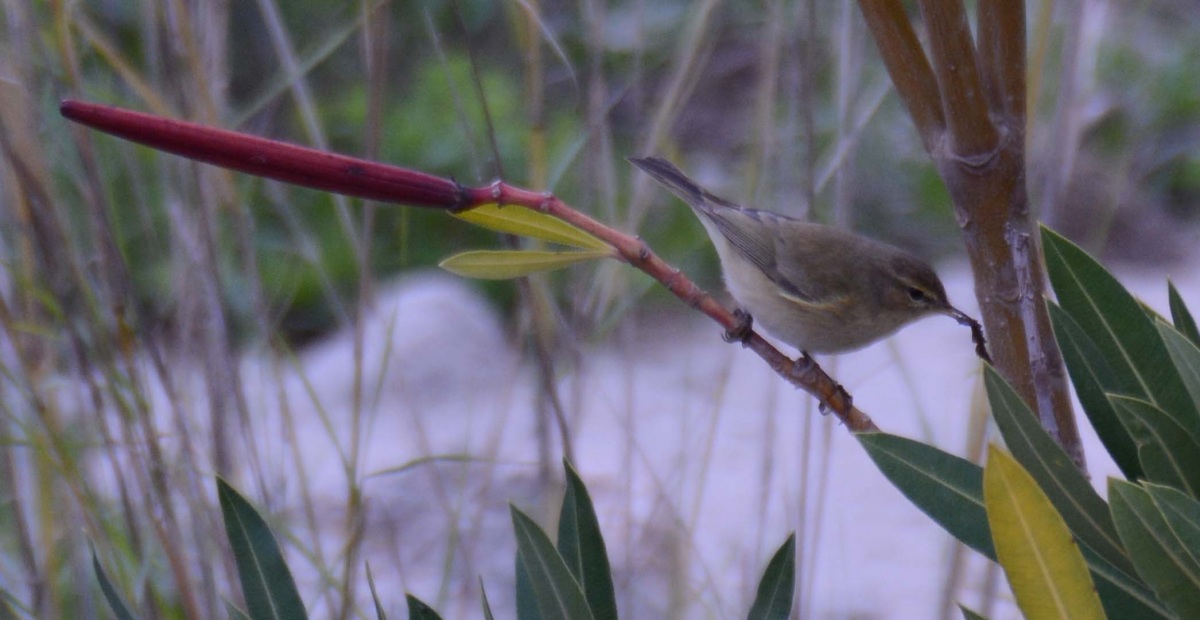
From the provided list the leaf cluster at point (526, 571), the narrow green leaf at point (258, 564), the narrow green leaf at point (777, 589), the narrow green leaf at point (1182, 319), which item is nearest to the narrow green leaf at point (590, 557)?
the leaf cluster at point (526, 571)

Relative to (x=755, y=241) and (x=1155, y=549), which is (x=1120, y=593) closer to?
(x=1155, y=549)

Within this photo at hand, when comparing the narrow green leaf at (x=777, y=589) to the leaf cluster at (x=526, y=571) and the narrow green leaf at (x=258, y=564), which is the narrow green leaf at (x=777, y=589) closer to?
the leaf cluster at (x=526, y=571)

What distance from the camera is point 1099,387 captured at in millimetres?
812

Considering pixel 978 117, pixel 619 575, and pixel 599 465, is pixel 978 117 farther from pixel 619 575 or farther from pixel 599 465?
pixel 599 465

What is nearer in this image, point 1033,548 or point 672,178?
point 1033,548

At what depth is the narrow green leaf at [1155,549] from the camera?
0.64 m

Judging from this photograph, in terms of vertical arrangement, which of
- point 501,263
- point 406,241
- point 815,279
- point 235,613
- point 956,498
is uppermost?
point 815,279

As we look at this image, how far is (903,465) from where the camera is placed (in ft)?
2.35

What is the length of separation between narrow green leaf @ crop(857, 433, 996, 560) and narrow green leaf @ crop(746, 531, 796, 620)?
118 millimetres

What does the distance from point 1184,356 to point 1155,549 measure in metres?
0.13

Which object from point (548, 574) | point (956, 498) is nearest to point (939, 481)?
point (956, 498)

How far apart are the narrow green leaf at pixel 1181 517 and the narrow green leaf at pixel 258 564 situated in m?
0.58

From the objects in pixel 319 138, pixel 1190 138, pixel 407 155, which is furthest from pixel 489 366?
pixel 1190 138

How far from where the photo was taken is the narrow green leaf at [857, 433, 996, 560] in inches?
28.1
